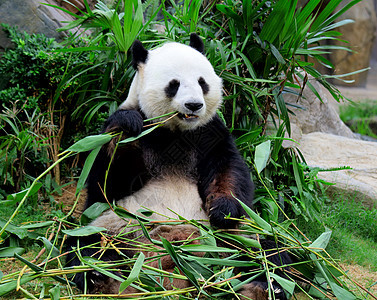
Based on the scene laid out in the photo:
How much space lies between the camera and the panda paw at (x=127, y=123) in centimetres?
286

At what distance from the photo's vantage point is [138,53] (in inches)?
128

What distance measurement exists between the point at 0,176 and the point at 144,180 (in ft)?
5.22

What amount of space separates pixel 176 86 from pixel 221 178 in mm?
701

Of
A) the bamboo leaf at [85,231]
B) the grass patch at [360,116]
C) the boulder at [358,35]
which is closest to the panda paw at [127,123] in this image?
the bamboo leaf at [85,231]

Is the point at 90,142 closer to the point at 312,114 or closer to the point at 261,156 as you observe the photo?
the point at 261,156

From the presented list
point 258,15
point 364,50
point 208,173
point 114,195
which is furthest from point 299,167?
point 364,50

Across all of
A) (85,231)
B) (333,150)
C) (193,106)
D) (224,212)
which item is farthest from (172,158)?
(333,150)

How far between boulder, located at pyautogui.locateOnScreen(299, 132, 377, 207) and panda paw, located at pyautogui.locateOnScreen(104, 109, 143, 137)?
8.23 ft

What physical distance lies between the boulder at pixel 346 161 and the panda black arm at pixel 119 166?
2331 millimetres

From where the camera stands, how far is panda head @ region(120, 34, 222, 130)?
9.78 ft

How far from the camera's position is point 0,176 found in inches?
159

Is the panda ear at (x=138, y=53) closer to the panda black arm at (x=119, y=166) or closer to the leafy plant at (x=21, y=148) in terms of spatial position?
the panda black arm at (x=119, y=166)

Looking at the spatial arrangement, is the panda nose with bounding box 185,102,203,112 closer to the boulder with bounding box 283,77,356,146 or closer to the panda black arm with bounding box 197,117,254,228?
the panda black arm with bounding box 197,117,254,228

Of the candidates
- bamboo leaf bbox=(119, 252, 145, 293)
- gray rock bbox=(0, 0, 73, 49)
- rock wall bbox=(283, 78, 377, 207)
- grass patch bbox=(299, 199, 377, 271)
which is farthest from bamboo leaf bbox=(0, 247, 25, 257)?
rock wall bbox=(283, 78, 377, 207)
